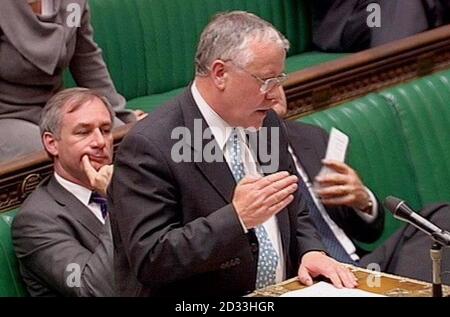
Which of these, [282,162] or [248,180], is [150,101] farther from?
[248,180]

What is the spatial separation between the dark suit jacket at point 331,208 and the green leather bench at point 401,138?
24 centimetres

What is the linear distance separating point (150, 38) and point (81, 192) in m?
1.37

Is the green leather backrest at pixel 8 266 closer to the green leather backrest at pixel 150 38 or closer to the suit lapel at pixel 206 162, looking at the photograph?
the suit lapel at pixel 206 162

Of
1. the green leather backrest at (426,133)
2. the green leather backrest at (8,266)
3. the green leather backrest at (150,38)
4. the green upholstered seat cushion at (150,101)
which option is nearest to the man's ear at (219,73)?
the green leather backrest at (8,266)

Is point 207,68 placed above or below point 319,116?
above

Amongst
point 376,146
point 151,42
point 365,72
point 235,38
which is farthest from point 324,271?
point 151,42

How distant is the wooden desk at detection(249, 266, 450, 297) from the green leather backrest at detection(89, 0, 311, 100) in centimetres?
174

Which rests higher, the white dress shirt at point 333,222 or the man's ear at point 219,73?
the man's ear at point 219,73

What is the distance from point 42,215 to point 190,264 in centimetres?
54

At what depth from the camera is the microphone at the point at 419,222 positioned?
2115 millimetres

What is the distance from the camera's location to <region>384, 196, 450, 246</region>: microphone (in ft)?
6.94

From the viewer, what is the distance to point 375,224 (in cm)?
301
